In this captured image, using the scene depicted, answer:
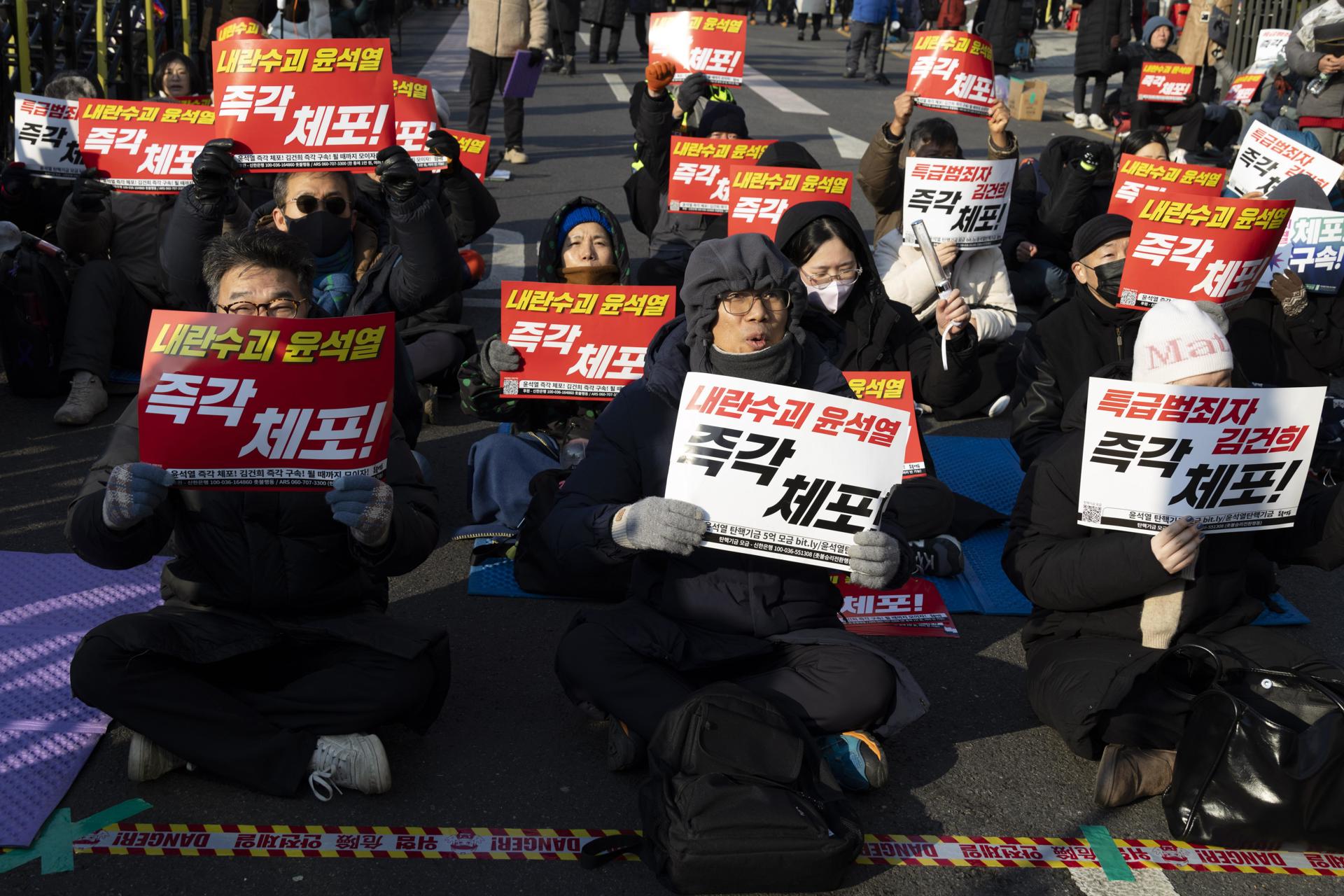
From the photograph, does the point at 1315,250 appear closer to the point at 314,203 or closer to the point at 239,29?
the point at 314,203

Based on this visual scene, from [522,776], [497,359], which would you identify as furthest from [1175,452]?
[497,359]

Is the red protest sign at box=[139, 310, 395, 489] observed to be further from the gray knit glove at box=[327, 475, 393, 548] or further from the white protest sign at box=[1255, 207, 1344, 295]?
the white protest sign at box=[1255, 207, 1344, 295]

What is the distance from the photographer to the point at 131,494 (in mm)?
3422

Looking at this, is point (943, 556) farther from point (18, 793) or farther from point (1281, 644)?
point (18, 793)

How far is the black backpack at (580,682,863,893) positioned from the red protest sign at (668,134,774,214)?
438 centimetres

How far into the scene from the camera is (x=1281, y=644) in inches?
159

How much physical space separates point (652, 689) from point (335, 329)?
126 centimetres

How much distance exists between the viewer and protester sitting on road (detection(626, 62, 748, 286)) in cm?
830

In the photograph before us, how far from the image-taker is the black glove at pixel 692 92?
9117mm

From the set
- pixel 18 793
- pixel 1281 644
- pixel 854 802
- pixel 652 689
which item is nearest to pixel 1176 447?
pixel 1281 644

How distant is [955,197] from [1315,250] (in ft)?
5.60

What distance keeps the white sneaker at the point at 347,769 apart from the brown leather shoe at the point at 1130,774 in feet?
6.36

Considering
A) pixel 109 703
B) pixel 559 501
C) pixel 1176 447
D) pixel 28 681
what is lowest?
pixel 28 681

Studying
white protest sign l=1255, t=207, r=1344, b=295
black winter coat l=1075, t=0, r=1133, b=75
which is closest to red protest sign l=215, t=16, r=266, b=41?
white protest sign l=1255, t=207, r=1344, b=295
